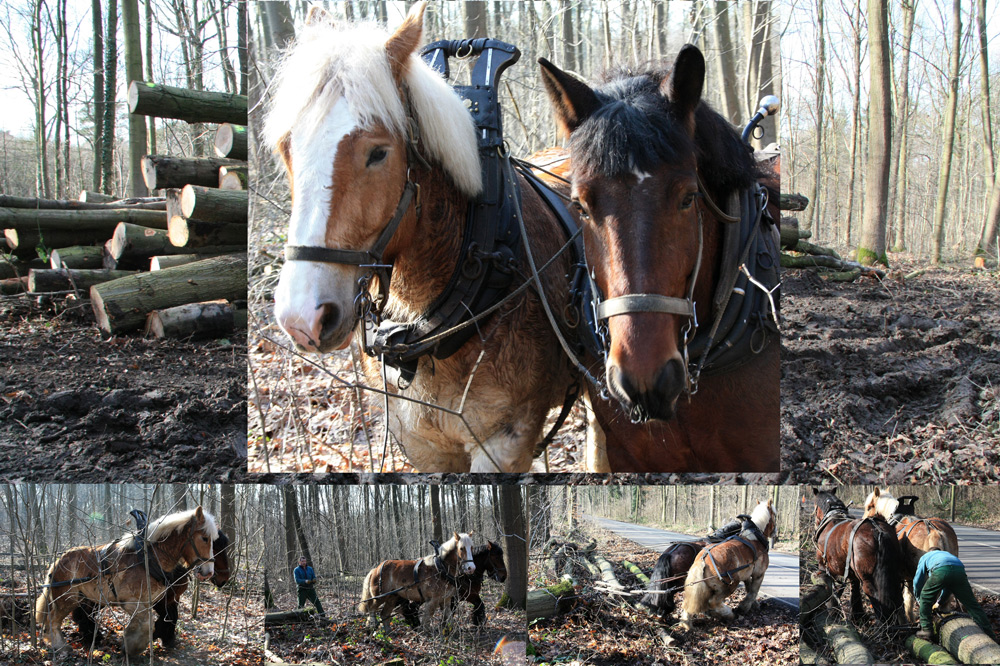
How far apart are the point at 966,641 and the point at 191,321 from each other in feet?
13.4

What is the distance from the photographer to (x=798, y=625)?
2996 mm

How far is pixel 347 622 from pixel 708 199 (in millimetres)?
2536

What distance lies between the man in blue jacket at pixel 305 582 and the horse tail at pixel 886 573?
2.67 metres

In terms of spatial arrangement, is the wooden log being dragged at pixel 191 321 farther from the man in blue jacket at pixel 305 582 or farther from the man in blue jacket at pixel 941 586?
the man in blue jacket at pixel 941 586

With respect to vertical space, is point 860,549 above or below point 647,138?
below

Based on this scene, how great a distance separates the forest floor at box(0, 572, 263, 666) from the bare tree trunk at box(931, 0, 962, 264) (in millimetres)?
3878

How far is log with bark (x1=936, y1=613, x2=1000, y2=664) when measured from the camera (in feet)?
9.47

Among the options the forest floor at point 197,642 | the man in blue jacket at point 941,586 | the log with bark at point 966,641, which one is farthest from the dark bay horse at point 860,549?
the forest floor at point 197,642

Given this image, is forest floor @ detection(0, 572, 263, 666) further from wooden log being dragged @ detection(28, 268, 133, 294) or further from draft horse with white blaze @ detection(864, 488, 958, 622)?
draft horse with white blaze @ detection(864, 488, 958, 622)

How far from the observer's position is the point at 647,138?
2035 millimetres

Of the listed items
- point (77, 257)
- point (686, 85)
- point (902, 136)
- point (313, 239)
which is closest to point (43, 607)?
point (77, 257)

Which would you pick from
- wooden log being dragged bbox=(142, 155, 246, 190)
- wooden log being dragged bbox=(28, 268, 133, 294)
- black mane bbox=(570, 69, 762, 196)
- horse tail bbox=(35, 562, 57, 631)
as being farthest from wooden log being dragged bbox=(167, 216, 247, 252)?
black mane bbox=(570, 69, 762, 196)

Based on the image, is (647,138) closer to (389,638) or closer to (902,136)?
(902,136)

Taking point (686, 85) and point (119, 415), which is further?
point (119, 415)
